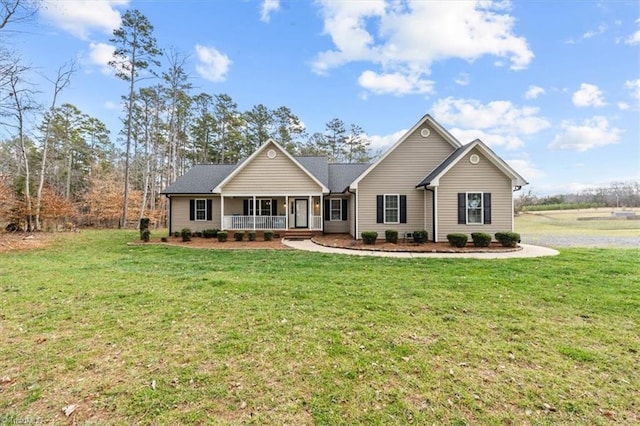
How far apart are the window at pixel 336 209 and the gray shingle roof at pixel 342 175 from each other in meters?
0.86

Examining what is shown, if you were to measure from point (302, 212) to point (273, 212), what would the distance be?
182 cm

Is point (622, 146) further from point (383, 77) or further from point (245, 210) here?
point (245, 210)

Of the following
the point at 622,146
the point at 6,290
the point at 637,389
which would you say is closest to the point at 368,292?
the point at 637,389

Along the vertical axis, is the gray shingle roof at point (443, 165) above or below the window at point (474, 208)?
above

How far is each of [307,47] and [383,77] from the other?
5.62 meters

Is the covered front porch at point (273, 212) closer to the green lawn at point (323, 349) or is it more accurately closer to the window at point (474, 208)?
the window at point (474, 208)

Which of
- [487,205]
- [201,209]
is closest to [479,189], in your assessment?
[487,205]

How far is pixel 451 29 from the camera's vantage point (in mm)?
13625

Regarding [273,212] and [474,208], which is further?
[273,212]

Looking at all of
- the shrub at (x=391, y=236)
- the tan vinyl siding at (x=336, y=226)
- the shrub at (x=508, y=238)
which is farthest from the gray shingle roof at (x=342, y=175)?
the shrub at (x=508, y=238)

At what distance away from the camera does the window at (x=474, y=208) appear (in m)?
13.4

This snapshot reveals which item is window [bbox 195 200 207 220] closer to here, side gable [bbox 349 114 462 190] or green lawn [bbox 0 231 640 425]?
side gable [bbox 349 114 462 190]

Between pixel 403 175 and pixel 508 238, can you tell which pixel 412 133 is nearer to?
pixel 403 175

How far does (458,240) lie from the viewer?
12.1 metres
